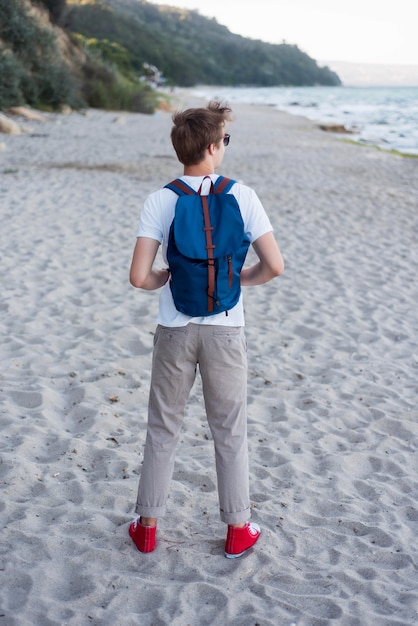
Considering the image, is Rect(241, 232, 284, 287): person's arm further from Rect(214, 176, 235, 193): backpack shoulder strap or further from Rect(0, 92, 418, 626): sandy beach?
Rect(0, 92, 418, 626): sandy beach

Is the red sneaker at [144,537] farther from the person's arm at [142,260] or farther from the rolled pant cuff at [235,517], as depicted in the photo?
the person's arm at [142,260]

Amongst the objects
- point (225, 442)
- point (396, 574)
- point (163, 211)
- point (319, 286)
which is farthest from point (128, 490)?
point (319, 286)

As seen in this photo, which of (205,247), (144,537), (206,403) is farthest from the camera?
(144,537)

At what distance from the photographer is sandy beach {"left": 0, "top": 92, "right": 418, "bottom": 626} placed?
8.80ft

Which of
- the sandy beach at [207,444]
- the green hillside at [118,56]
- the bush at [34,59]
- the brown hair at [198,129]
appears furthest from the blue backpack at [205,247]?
the bush at [34,59]

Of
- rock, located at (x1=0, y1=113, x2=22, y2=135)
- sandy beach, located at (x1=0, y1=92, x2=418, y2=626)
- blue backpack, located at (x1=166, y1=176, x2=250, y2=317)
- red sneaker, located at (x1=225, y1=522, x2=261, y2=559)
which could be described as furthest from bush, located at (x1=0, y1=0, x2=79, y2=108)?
red sneaker, located at (x1=225, y1=522, x2=261, y2=559)

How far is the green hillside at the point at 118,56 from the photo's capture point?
81.2 feet

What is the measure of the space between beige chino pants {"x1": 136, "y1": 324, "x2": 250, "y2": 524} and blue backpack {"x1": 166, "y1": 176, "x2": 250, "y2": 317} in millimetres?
145

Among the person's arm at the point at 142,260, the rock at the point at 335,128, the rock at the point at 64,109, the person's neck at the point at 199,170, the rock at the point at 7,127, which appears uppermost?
the person's neck at the point at 199,170

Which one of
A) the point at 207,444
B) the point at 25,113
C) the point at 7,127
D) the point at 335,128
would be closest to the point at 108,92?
the point at 25,113

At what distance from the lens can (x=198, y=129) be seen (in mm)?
2498

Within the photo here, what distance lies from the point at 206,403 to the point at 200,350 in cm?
24

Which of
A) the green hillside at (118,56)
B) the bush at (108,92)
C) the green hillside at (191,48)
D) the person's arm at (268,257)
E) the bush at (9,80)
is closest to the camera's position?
the person's arm at (268,257)

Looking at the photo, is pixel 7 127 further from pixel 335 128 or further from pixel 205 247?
pixel 335 128
